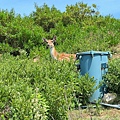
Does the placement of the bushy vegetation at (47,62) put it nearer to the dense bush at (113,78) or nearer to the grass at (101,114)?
the dense bush at (113,78)

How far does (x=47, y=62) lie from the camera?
7.77 m

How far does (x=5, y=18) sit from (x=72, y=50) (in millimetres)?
3387

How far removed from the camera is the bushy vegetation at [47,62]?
5023 mm

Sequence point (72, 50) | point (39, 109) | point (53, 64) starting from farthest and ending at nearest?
1. point (72, 50)
2. point (53, 64)
3. point (39, 109)

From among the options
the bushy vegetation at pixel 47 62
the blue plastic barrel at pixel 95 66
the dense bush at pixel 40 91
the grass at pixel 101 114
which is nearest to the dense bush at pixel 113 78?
the bushy vegetation at pixel 47 62

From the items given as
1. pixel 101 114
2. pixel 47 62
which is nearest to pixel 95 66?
pixel 47 62

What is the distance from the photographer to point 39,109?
4.80 m

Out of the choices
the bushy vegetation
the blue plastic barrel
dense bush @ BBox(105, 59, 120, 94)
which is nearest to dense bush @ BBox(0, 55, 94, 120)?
the bushy vegetation

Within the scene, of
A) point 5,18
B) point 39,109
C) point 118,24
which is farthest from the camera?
point 118,24

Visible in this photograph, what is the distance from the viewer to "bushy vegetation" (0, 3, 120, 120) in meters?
5.02

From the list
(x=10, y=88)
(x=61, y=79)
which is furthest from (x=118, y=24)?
(x=10, y=88)

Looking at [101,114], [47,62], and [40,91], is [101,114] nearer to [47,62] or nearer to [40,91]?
[40,91]

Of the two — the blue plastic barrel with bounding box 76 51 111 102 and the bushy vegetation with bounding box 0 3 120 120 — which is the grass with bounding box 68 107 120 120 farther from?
the blue plastic barrel with bounding box 76 51 111 102

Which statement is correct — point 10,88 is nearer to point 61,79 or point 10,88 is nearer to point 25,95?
point 25,95
